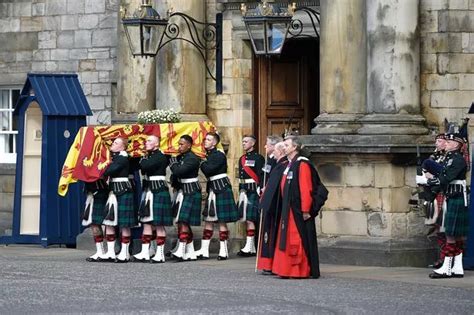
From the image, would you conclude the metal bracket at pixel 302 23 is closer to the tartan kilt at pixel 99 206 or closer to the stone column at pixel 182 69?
the stone column at pixel 182 69

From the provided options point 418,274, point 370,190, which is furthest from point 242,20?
point 418,274

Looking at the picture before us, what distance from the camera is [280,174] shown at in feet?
61.8

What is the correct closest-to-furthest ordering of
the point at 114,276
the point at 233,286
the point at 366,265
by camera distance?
the point at 233,286 < the point at 114,276 < the point at 366,265

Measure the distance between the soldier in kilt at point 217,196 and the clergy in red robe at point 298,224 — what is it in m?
2.73

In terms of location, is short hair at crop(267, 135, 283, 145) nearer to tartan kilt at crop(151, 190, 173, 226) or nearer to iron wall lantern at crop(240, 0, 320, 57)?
iron wall lantern at crop(240, 0, 320, 57)

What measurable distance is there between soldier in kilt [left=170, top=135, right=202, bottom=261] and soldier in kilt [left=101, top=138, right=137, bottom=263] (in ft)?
2.00

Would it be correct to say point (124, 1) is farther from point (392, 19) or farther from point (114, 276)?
point (114, 276)

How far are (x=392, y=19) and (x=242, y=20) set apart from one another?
270 cm

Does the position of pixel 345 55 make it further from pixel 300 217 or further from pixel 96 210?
pixel 96 210

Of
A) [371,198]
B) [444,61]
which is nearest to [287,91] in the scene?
[444,61]

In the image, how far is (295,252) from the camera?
60.2ft

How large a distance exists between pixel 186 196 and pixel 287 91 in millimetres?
2915

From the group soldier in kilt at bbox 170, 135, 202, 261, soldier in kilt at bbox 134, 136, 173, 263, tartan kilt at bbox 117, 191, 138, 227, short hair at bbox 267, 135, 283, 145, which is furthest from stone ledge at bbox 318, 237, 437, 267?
tartan kilt at bbox 117, 191, 138, 227

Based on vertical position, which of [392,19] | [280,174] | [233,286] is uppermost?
[392,19]
